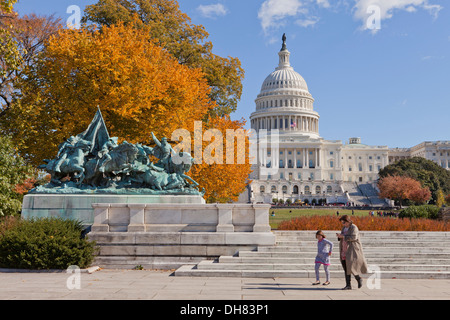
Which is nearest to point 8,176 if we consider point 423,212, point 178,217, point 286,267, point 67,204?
point 67,204

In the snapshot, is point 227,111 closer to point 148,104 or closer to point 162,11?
point 162,11

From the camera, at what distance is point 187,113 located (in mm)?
25797

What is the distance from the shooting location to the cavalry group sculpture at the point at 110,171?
16.2m

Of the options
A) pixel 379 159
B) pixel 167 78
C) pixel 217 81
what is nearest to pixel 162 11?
pixel 217 81

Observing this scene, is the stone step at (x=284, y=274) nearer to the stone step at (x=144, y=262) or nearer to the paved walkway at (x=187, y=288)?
the paved walkway at (x=187, y=288)

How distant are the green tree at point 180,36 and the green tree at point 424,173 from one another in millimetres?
67696

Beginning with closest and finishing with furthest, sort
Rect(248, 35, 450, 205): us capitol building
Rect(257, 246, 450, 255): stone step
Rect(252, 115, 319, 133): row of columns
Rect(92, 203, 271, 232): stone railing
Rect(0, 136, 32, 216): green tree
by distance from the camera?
Rect(257, 246, 450, 255): stone step < Rect(92, 203, 271, 232): stone railing < Rect(0, 136, 32, 216): green tree < Rect(248, 35, 450, 205): us capitol building < Rect(252, 115, 319, 133): row of columns

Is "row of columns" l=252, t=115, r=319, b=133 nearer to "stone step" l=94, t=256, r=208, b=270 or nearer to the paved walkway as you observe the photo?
"stone step" l=94, t=256, r=208, b=270

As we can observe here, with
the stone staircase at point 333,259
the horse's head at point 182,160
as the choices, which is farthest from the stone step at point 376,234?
the horse's head at point 182,160

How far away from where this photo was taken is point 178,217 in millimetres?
14930

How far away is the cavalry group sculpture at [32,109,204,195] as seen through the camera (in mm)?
16203

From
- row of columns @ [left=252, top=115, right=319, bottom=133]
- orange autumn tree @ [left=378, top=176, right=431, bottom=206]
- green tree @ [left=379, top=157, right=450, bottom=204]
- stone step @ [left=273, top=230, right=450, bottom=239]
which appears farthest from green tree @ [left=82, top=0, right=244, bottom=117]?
row of columns @ [left=252, top=115, right=319, bottom=133]

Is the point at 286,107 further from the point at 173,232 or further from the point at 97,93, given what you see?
the point at 173,232

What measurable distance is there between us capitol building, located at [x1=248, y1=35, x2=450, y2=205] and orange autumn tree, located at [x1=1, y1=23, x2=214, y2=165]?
96221 millimetres
